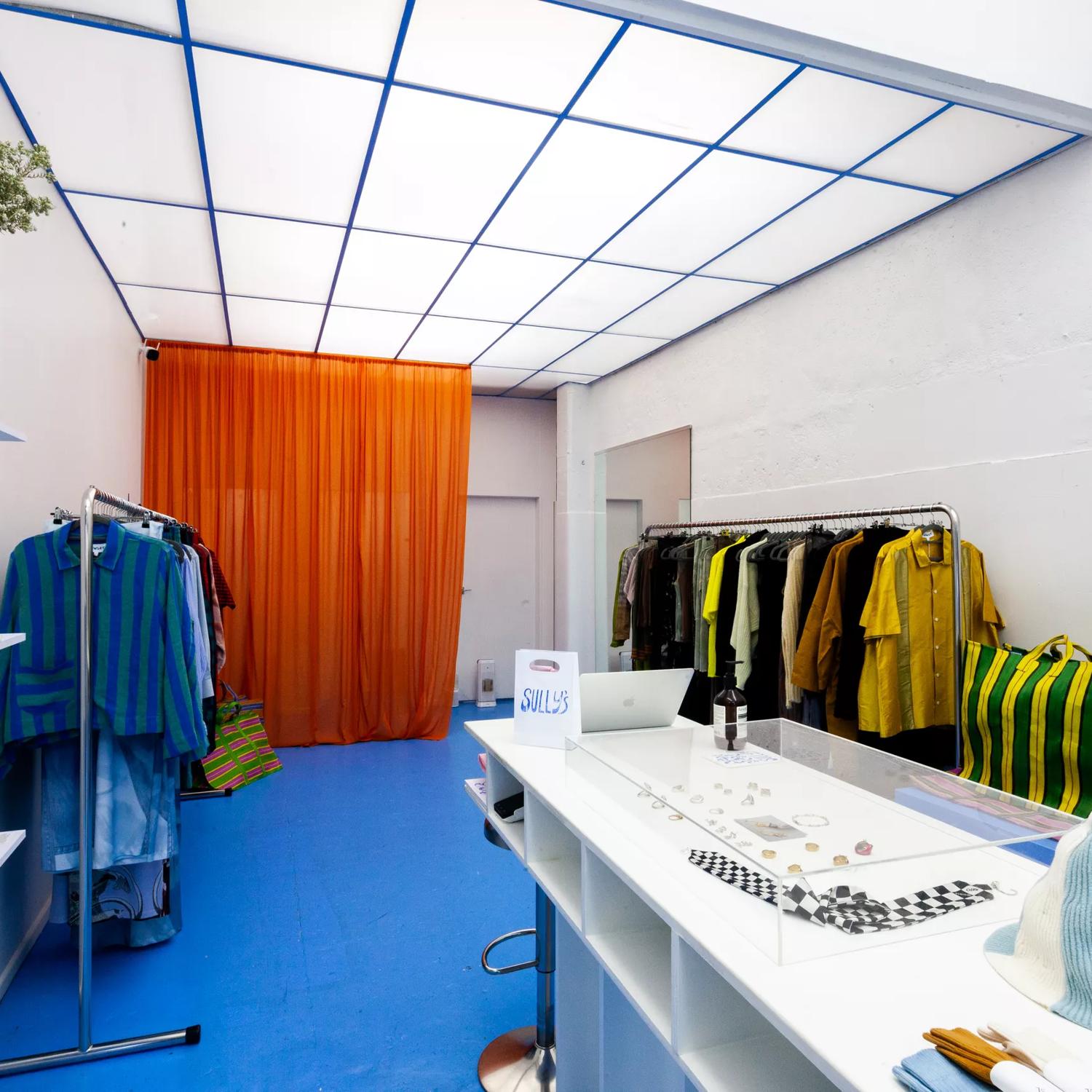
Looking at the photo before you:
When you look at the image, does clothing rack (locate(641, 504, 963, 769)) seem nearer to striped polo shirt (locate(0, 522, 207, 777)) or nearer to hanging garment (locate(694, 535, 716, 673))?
hanging garment (locate(694, 535, 716, 673))

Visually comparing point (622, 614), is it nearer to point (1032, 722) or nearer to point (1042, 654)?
point (1042, 654)

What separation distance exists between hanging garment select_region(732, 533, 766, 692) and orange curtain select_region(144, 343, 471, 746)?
9.14 ft

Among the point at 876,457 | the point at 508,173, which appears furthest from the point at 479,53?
the point at 876,457

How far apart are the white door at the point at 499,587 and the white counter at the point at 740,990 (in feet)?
17.6

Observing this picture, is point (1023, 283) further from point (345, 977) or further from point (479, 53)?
point (345, 977)

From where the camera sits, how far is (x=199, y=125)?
270 cm

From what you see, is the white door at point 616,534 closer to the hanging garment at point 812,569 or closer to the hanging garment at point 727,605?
the hanging garment at point 727,605

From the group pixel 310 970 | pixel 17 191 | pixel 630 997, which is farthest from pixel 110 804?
pixel 630 997

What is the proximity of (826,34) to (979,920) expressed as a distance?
2246 mm

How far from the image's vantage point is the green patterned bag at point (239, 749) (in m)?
4.52

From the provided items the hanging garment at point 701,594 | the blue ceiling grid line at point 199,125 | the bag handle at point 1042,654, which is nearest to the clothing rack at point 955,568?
the bag handle at point 1042,654

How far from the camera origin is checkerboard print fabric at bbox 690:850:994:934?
1.10m

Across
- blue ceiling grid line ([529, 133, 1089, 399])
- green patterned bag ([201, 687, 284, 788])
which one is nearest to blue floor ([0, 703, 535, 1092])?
green patterned bag ([201, 687, 284, 788])

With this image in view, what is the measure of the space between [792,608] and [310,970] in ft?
8.12
